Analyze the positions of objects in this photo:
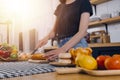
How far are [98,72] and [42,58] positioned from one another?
2.29 feet

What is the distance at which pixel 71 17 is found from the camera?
1728 millimetres

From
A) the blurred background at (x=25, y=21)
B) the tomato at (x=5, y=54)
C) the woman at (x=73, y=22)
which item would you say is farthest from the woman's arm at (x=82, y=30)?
the blurred background at (x=25, y=21)

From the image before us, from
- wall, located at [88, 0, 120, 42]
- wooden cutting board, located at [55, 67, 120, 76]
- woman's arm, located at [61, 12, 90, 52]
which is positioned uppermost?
wall, located at [88, 0, 120, 42]

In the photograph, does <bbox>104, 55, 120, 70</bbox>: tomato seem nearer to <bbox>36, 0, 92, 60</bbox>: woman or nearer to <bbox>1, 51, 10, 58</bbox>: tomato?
<bbox>36, 0, 92, 60</bbox>: woman

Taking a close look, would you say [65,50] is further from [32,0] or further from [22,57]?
[32,0]

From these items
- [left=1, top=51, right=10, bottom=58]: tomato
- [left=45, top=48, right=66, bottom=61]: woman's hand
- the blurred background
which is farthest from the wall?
[left=45, top=48, right=66, bottom=61]: woman's hand

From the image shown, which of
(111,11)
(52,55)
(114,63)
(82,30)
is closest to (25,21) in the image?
(111,11)

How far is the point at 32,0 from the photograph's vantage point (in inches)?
219

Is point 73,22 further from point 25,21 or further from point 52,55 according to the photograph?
point 25,21

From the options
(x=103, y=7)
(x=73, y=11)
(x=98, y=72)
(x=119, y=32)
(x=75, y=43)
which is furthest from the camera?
(x=103, y=7)

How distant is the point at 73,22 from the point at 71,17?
0.04 m

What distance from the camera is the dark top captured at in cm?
166

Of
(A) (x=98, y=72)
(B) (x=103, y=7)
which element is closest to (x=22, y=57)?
(A) (x=98, y=72)

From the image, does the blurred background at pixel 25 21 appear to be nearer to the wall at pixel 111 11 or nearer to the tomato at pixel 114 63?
the wall at pixel 111 11
